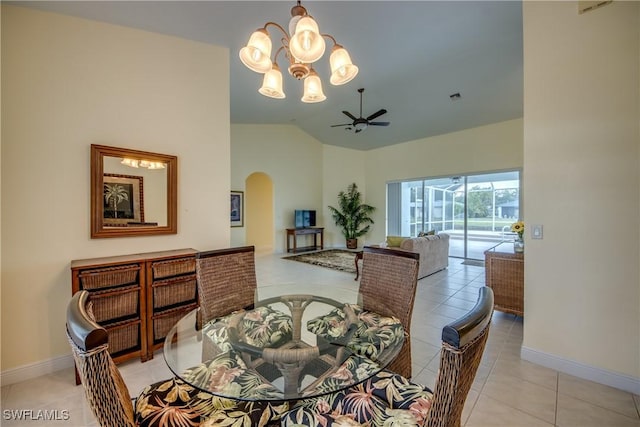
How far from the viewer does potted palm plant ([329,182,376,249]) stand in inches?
333

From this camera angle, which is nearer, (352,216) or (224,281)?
(224,281)

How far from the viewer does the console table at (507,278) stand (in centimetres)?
288

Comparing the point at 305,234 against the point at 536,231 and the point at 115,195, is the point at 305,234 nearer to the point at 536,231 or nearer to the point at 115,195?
the point at 115,195

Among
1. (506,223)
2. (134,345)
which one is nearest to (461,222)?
(506,223)

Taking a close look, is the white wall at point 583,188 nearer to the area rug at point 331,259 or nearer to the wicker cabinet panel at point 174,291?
the wicker cabinet panel at point 174,291

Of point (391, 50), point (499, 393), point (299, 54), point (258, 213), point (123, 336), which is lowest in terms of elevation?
point (499, 393)

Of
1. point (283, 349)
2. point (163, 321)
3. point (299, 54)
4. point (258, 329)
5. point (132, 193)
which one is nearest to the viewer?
point (283, 349)

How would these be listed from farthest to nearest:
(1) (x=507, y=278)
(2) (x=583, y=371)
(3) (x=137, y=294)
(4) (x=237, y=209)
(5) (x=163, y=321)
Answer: (4) (x=237, y=209)
(1) (x=507, y=278)
(5) (x=163, y=321)
(3) (x=137, y=294)
(2) (x=583, y=371)

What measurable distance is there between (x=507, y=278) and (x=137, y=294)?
3.76 meters

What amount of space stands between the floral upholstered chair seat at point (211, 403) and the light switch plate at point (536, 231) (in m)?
2.28

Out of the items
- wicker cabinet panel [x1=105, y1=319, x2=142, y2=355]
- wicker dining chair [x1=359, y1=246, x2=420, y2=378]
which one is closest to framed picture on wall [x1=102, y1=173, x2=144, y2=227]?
wicker cabinet panel [x1=105, y1=319, x2=142, y2=355]

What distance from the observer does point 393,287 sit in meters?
1.89

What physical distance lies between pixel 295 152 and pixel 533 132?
6.32m

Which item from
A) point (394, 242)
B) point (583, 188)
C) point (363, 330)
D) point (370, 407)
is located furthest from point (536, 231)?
point (394, 242)
